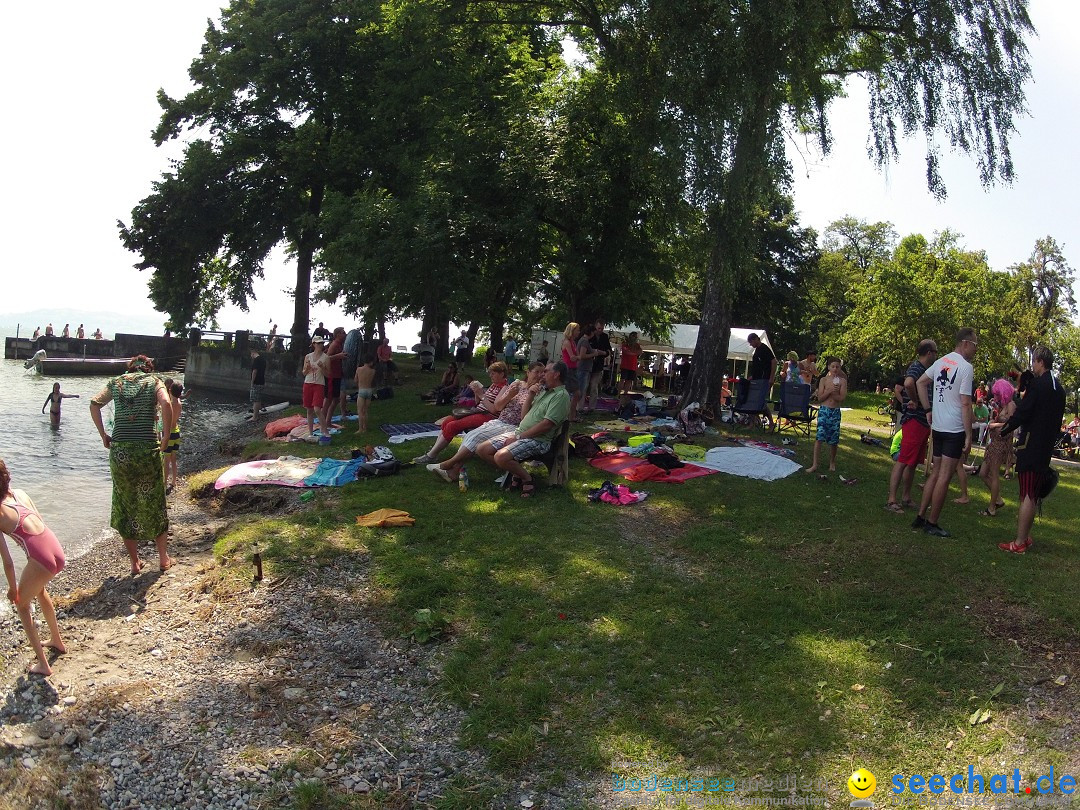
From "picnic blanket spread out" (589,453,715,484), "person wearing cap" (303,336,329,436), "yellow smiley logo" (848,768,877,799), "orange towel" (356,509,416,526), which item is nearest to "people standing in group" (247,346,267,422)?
"person wearing cap" (303,336,329,436)

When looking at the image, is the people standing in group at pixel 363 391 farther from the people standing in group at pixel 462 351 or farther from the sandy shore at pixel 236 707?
the people standing in group at pixel 462 351

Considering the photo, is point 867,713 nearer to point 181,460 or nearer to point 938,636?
point 938,636

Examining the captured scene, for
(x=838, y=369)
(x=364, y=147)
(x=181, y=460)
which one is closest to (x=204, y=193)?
(x=364, y=147)

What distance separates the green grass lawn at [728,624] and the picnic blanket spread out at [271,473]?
122 centimetres

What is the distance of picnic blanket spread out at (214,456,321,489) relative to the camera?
10.5 m

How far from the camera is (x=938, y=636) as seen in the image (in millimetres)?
5445

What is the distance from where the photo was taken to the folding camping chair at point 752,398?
14.4 m

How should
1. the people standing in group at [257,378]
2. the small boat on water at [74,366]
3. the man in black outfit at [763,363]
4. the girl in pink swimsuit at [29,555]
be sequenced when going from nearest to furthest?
1. the girl in pink swimsuit at [29,555]
2. the man in black outfit at [763,363]
3. the people standing in group at [257,378]
4. the small boat on water at [74,366]

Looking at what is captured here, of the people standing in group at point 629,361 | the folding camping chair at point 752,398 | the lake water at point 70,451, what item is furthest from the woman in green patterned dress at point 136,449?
the people standing in group at point 629,361

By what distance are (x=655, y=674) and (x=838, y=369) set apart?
6712mm

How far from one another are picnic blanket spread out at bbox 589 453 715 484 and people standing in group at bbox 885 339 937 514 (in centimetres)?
246

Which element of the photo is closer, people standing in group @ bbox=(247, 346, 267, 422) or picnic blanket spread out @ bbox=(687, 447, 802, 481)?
picnic blanket spread out @ bbox=(687, 447, 802, 481)

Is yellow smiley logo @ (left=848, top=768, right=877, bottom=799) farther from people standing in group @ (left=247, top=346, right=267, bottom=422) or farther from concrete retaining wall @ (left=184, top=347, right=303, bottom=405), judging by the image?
concrete retaining wall @ (left=184, top=347, right=303, bottom=405)

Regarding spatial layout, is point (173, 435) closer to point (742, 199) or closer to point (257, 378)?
point (742, 199)
